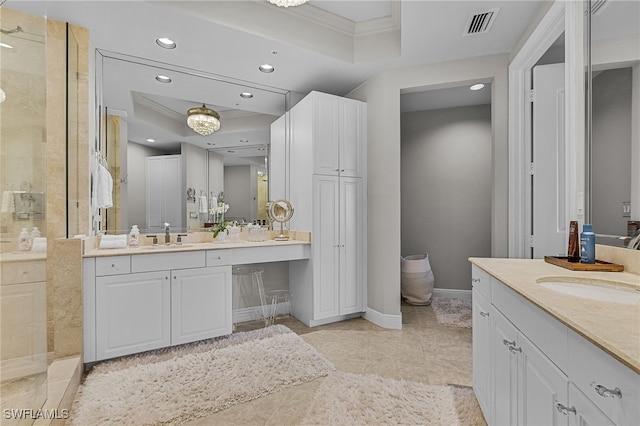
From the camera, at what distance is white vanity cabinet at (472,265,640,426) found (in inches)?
25.1

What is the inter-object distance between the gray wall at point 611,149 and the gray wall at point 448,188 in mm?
2605

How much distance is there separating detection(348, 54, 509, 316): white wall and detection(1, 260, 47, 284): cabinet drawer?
8.68 ft

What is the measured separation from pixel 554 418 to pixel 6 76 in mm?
2219

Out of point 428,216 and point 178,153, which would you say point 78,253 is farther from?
point 428,216

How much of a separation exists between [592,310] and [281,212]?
290 centimetres

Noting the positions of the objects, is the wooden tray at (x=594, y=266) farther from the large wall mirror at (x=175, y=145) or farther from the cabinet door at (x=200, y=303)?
the large wall mirror at (x=175, y=145)

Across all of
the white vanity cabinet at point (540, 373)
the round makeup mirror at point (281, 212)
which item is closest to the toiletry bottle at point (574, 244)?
the white vanity cabinet at point (540, 373)

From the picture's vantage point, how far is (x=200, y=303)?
263 centimetres

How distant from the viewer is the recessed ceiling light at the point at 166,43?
2.52m

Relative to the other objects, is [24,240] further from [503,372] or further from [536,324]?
[503,372]

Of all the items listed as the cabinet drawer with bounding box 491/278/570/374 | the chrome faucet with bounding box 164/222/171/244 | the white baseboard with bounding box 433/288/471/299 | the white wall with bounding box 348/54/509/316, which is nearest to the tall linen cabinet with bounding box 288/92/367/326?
the white wall with bounding box 348/54/509/316

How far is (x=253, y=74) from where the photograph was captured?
10.3 feet

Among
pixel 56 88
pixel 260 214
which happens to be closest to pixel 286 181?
pixel 260 214

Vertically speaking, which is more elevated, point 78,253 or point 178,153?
point 178,153
